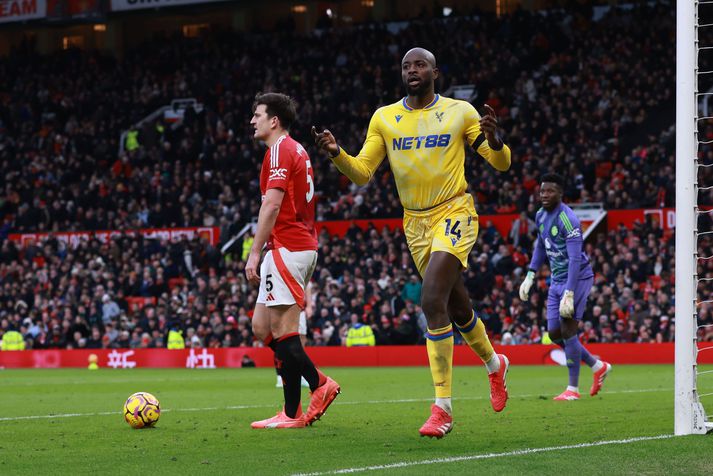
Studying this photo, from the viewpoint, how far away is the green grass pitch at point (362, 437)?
6.55 m

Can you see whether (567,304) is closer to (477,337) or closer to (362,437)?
(477,337)

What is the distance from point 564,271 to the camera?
43.1 feet

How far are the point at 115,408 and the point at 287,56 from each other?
30.4m

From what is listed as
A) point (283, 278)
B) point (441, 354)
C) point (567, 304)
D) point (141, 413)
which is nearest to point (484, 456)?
point (441, 354)

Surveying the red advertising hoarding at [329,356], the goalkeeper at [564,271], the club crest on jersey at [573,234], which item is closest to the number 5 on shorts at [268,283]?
the goalkeeper at [564,271]

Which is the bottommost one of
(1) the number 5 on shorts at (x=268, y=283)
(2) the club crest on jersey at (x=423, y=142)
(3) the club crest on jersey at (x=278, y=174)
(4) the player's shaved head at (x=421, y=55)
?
(1) the number 5 on shorts at (x=268, y=283)

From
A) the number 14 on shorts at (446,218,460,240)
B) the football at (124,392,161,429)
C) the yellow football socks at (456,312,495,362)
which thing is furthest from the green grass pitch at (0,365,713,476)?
the number 14 on shorts at (446,218,460,240)

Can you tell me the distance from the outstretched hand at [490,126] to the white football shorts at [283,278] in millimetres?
1912

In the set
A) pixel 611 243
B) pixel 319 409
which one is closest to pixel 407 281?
pixel 611 243

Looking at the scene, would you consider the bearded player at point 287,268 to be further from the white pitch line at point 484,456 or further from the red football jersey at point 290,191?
the white pitch line at point 484,456

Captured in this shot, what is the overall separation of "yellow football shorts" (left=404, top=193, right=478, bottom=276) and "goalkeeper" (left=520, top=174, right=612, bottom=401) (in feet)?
14.1

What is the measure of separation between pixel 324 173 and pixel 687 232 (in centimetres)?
2755

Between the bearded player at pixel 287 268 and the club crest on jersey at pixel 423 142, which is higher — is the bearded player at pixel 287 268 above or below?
below

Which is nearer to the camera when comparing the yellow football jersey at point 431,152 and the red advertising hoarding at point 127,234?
the yellow football jersey at point 431,152
